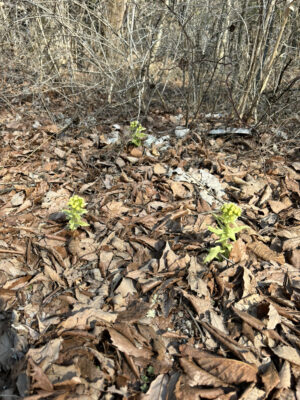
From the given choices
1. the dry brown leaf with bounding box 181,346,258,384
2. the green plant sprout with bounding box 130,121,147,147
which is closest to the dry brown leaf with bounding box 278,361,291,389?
the dry brown leaf with bounding box 181,346,258,384

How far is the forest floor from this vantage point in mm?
1644

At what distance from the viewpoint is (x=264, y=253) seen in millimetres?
2359

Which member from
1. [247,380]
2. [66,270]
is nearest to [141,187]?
[66,270]

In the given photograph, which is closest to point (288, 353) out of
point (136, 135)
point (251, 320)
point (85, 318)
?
point (251, 320)

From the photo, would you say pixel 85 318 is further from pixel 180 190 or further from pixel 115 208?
pixel 180 190

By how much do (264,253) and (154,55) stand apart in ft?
12.4

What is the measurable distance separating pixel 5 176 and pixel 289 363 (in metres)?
3.33

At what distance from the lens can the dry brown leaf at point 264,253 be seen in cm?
233

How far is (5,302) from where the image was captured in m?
2.12

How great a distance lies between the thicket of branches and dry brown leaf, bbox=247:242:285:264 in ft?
7.04

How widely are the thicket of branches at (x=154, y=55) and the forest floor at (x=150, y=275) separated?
1044 mm

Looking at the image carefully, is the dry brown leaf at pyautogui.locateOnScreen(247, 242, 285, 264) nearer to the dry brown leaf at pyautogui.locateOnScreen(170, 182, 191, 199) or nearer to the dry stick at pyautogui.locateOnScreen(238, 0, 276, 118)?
the dry brown leaf at pyautogui.locateOnScreen(170, 182, 191, 199)

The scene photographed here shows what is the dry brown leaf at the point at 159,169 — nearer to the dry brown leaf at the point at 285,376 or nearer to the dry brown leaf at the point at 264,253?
the dry brown leaf at the point at 264,253

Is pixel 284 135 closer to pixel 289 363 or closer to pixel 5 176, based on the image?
pixel 289 363
